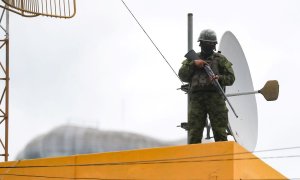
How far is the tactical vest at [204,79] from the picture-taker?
1666 cm

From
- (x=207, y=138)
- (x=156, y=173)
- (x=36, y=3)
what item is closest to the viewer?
(x=156, y=173)

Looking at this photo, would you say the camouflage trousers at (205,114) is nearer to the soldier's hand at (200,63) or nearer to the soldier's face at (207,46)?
the soldier's hand at (200,63)

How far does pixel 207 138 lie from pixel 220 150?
1.87 metres

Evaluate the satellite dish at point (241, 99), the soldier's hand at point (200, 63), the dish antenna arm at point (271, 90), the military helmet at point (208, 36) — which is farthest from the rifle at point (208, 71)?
the satellite dish at point (241, 99)

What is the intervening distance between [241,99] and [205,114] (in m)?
2.07

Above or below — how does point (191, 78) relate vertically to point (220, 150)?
above

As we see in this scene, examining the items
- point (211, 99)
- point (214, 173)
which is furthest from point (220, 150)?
point (211, 99)

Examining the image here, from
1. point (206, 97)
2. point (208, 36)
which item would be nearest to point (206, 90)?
point (206, 97)

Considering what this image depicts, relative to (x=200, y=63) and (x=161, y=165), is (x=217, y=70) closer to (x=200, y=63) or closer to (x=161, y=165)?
(x=200, y=63)

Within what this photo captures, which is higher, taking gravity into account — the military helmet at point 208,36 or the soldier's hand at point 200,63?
the military helmet at point 208,36

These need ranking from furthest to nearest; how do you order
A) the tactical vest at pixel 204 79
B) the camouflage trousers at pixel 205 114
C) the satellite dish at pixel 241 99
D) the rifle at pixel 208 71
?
the satellite dish at pixel 241 99 < the camouflage trousers at pixel 205 114 < the tactical vest at pixel 204 79 < the rifle at pixel 208 71

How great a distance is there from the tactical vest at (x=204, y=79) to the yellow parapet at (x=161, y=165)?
1.28m

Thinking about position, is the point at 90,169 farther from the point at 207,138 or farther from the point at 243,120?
the point at 243,120

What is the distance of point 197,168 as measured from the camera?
15773 millimetres
